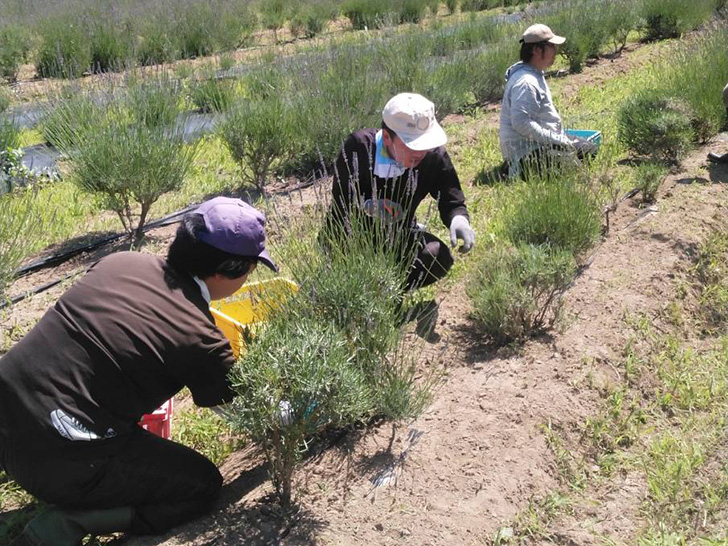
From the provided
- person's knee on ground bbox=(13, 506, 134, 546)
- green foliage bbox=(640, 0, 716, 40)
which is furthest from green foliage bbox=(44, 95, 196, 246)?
green foliage bbox=(640, 0, 716, 40)

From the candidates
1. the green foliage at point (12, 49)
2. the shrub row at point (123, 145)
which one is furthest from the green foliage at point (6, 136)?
the green foliage at point (12, 49)

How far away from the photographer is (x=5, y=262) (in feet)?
12.1

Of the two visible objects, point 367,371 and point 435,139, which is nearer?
point 367,371

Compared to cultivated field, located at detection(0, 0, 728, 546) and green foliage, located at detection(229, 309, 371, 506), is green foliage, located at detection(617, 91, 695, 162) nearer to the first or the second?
cultivated field, located at detection(0, 0, 728, 546)

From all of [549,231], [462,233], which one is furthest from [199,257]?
[549,231]

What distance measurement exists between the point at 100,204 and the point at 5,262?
1.84m

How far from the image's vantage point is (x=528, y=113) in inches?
200

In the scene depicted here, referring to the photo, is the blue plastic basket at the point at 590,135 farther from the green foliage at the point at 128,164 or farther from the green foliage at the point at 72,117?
the green foliage at the point at 72,117

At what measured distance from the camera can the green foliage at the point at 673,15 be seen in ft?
34.1

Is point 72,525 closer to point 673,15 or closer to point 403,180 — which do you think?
point 403,180

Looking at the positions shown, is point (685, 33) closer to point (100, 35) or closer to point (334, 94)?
point (334, 94)

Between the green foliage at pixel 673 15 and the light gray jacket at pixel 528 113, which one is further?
Result: the green foliage at pixel 673 15

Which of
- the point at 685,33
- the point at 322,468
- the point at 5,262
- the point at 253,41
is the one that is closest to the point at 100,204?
the point at 5,262

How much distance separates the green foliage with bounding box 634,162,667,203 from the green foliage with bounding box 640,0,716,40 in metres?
6.67
